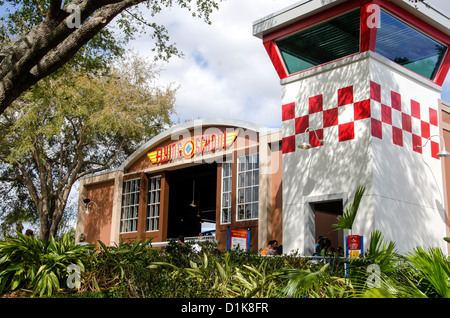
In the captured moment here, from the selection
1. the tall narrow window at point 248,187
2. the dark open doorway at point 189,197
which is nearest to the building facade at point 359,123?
the tall narrow window at point 248,187

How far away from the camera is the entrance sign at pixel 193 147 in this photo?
16.6 meters

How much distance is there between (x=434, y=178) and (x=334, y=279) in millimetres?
7879

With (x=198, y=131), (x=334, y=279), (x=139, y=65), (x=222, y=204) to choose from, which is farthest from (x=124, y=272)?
(x=139, y=65)

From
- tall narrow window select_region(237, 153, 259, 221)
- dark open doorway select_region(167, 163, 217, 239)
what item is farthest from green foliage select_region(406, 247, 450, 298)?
dark open doorway select_region(167, 163, 217, 239)

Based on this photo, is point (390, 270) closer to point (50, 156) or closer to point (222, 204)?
point (222, 204)

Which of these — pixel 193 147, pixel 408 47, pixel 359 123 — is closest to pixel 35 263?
pixel 359 123

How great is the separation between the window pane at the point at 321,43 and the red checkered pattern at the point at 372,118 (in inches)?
39.1

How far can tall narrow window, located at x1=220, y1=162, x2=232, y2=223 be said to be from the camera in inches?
637

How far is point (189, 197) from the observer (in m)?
25.1

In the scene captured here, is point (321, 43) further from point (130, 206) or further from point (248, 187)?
point (130, 206)

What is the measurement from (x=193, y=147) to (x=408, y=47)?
8600 mm

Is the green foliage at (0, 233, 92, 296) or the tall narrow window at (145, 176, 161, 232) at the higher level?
the tall narrow window at (145, 176, 161, 232)

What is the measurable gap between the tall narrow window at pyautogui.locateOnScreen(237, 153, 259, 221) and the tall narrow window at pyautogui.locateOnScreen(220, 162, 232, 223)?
0.52 meters

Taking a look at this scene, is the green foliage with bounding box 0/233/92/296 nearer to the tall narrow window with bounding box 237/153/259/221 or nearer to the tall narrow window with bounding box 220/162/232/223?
the tall narrow window with bounding box 237/153/259/221
